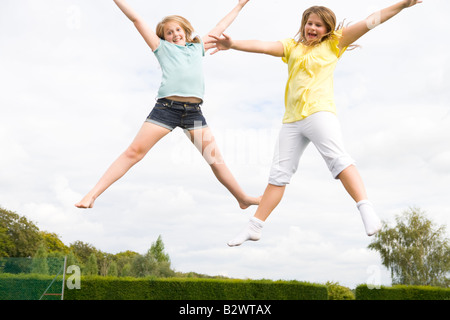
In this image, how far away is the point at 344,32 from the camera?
540 cm

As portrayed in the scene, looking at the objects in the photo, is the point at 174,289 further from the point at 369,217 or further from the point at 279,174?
the point at 369,217

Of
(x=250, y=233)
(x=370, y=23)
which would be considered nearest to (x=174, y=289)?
(x=250, y=233)

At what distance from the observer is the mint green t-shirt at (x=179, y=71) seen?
18.5 ft

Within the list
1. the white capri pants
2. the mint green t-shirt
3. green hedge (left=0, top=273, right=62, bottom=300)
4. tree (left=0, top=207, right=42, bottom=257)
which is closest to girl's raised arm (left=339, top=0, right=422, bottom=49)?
the white capri pants

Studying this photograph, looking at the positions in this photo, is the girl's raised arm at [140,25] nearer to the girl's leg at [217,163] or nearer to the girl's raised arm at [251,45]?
the girl's raised arm at [251,45]

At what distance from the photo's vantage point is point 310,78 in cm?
528

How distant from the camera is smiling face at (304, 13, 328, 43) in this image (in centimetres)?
540

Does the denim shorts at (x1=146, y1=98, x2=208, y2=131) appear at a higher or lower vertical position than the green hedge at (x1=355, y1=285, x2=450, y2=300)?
higher

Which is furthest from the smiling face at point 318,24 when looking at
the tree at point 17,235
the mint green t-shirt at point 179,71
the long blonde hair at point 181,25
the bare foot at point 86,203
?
the tree at point 17,235

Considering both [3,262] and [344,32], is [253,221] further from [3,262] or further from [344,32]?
[3,262]

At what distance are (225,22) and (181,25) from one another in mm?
561

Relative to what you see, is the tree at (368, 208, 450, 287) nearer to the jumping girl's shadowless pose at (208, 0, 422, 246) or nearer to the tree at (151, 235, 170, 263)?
the tree at (151, 235, 170, 263)

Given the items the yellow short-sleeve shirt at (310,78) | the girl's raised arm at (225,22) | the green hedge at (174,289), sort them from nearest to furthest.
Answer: the yellow short-sleeve shirt at (310,78), the girl's raised arm at (225,22), the green hedge at (174,289)

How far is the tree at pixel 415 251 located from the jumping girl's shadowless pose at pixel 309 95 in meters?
26.8
